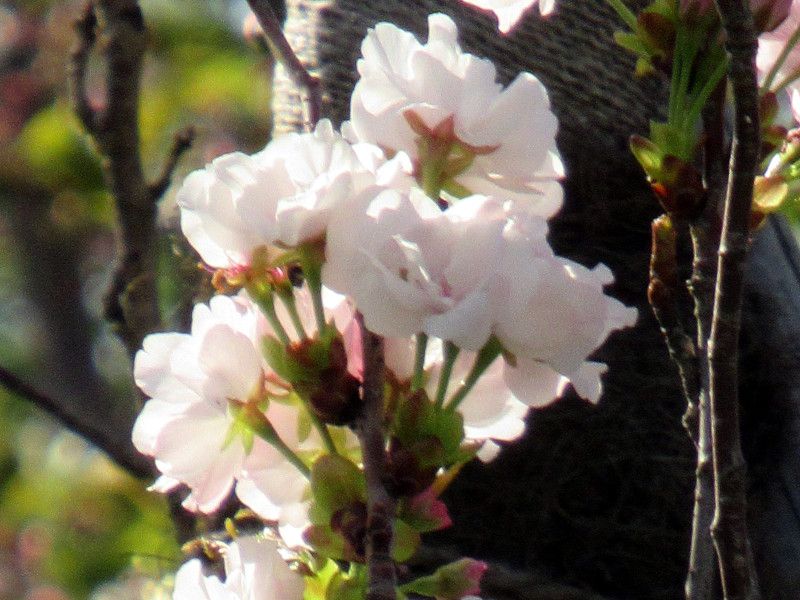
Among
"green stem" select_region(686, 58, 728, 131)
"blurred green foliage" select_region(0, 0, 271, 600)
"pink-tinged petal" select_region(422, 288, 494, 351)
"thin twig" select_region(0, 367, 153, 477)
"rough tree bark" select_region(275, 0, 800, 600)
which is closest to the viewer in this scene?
"pink-tinged petal" select_region(422, 288, 494, 351)

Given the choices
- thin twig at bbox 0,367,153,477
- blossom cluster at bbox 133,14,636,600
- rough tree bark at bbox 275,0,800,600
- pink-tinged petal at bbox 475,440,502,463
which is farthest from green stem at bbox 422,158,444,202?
thin twig at bbox 0,367,153,477

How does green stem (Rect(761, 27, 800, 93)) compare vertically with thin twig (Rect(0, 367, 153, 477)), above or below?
above

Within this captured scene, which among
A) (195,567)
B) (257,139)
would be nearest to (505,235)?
(195,567)

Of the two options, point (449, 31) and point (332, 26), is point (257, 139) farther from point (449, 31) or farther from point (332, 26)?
point (449, 31)

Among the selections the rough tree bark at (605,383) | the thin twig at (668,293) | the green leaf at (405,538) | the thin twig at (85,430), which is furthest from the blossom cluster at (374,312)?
the thin twig at (85,430)

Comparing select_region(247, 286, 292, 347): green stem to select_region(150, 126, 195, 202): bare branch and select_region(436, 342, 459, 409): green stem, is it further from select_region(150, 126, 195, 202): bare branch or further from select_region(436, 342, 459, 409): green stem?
select_region(150, 126, 195, 202): bare branch

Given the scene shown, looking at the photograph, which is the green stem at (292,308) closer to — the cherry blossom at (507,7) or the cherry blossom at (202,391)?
the cherry blossom at (202,391)

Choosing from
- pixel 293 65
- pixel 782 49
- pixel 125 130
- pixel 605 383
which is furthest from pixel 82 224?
pixel 782 49
